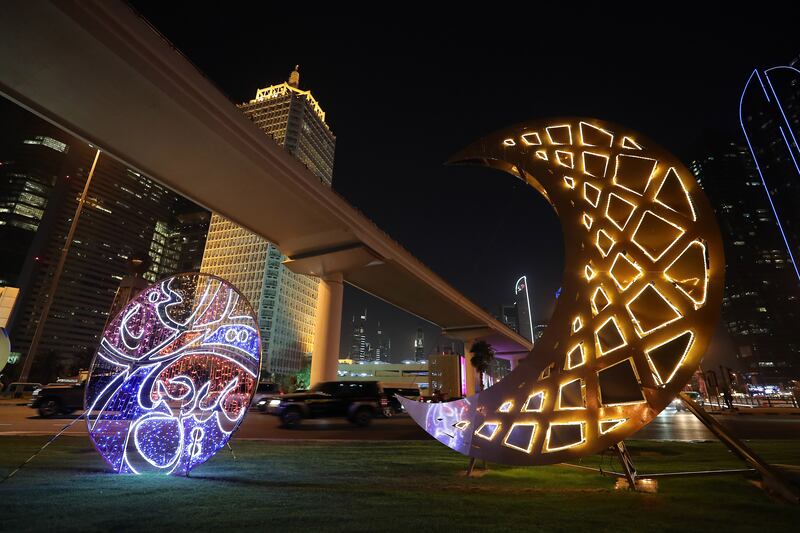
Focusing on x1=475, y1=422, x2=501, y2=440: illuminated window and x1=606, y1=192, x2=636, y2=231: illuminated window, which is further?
x1=606, y1=192, x2=636, y2=231: illuminated window

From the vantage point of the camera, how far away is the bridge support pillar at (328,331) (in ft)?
90.5

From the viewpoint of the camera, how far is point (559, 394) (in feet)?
18.1

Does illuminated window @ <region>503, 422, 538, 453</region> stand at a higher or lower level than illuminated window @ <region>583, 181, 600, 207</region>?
lower

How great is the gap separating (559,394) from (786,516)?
2.78 metres

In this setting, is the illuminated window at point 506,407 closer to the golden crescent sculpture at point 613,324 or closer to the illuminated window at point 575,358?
the golden crescent sculpture at point 613,324

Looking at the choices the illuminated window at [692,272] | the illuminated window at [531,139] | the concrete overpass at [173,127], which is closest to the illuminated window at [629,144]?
the illuminated window at [531,139]

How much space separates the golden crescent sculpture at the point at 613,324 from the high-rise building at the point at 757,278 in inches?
4217

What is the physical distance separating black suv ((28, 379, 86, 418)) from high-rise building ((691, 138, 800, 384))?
11377 centimetres

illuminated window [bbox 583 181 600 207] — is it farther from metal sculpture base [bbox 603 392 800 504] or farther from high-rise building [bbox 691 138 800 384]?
high-rise building [bbox 691 138 800 384]

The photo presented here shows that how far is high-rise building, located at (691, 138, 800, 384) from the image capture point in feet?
286

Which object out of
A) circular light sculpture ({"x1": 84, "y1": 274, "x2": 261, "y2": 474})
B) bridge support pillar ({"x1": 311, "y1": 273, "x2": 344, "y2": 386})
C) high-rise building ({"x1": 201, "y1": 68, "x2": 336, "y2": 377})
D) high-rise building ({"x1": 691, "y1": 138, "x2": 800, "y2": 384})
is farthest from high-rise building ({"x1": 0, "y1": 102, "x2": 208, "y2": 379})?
high-rise building ({"x1": 691, "y1": 138, "x2": 800, "y2": 384})

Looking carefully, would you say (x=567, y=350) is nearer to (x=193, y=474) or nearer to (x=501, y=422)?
(x=501, y=422)

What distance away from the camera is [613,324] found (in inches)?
225

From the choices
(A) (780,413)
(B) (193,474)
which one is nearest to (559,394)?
(B) (193,474)
